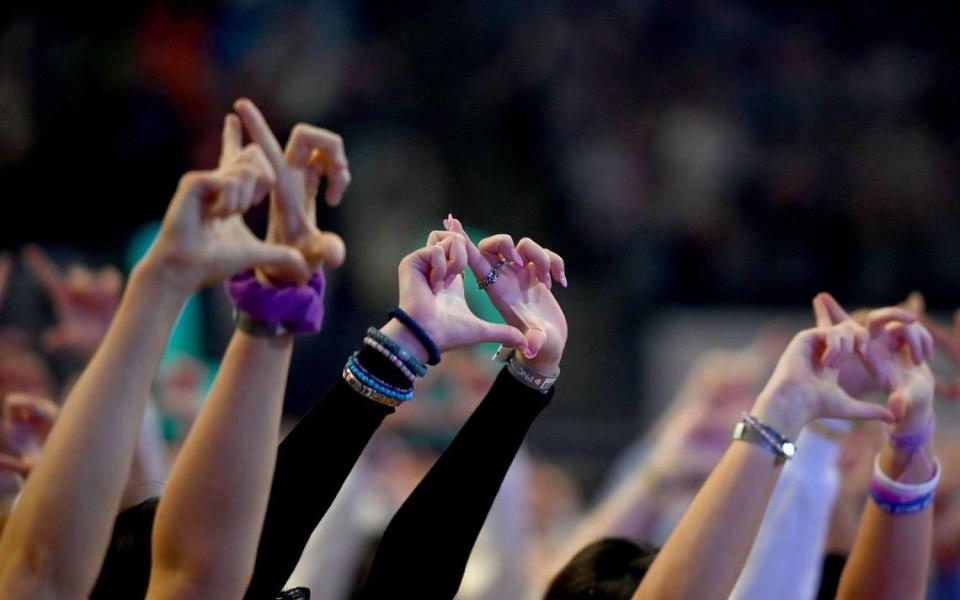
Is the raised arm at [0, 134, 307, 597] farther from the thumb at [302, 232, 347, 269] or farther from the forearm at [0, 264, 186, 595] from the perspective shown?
the thumb at [302, 232, 347, 269]

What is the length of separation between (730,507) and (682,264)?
4295 millimetres

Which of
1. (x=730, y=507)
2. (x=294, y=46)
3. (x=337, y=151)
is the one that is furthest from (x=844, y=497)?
(x=294, y=46)

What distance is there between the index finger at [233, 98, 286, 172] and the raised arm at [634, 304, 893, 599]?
693mm

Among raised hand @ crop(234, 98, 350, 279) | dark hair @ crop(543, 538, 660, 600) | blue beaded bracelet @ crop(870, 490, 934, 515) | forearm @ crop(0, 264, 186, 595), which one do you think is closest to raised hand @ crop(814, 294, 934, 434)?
blue beaded bracelet @ crop(870, 490, 934, 515)

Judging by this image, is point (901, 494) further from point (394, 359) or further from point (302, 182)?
point (302, 182)

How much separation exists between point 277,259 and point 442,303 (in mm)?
263

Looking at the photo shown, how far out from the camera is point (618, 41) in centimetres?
672

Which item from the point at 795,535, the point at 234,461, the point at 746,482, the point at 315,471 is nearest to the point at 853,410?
the point at 746,482

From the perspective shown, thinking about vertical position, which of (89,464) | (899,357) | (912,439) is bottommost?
(89,464)

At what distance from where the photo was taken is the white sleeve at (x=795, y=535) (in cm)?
207

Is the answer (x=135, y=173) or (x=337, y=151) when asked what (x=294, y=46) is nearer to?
(x=135, y=173)

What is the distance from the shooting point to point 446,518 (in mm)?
1598

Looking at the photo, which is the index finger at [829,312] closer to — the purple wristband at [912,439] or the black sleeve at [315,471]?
the purple wristband at [912,439]

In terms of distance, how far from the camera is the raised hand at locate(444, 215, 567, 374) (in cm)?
167
